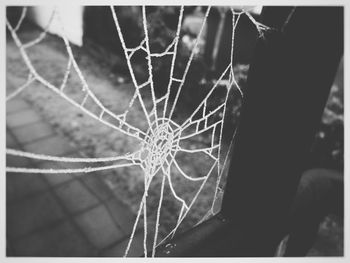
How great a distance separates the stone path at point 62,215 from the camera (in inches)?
67.1

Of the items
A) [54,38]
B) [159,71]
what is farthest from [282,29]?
[54,38]

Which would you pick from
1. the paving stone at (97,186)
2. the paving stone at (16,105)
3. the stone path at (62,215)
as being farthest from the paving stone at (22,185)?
the paving stone at (16,105)

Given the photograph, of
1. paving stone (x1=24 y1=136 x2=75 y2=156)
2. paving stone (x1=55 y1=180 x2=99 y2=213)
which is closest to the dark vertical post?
paving stone (x1=55 y1=180 x2=99 y2=213)

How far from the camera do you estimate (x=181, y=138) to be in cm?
88

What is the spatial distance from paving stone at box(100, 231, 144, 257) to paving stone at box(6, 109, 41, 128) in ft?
5.02

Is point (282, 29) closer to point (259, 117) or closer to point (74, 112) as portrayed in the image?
point (259, 117)

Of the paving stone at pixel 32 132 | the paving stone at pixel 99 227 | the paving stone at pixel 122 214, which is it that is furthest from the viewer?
the paving stone at pixel 32 132

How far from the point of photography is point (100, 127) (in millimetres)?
2740

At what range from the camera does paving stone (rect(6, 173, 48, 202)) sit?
199 centimetres

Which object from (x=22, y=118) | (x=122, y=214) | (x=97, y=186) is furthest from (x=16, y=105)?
(x=122, y=214)

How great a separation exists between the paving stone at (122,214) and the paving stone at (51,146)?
664 mm

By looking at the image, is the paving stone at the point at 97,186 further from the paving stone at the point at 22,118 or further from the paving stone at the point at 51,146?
the paving stone at the point at 22,118

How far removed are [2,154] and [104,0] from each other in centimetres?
55

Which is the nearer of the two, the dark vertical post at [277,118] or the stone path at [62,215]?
the dark vertical post at [277,118]
